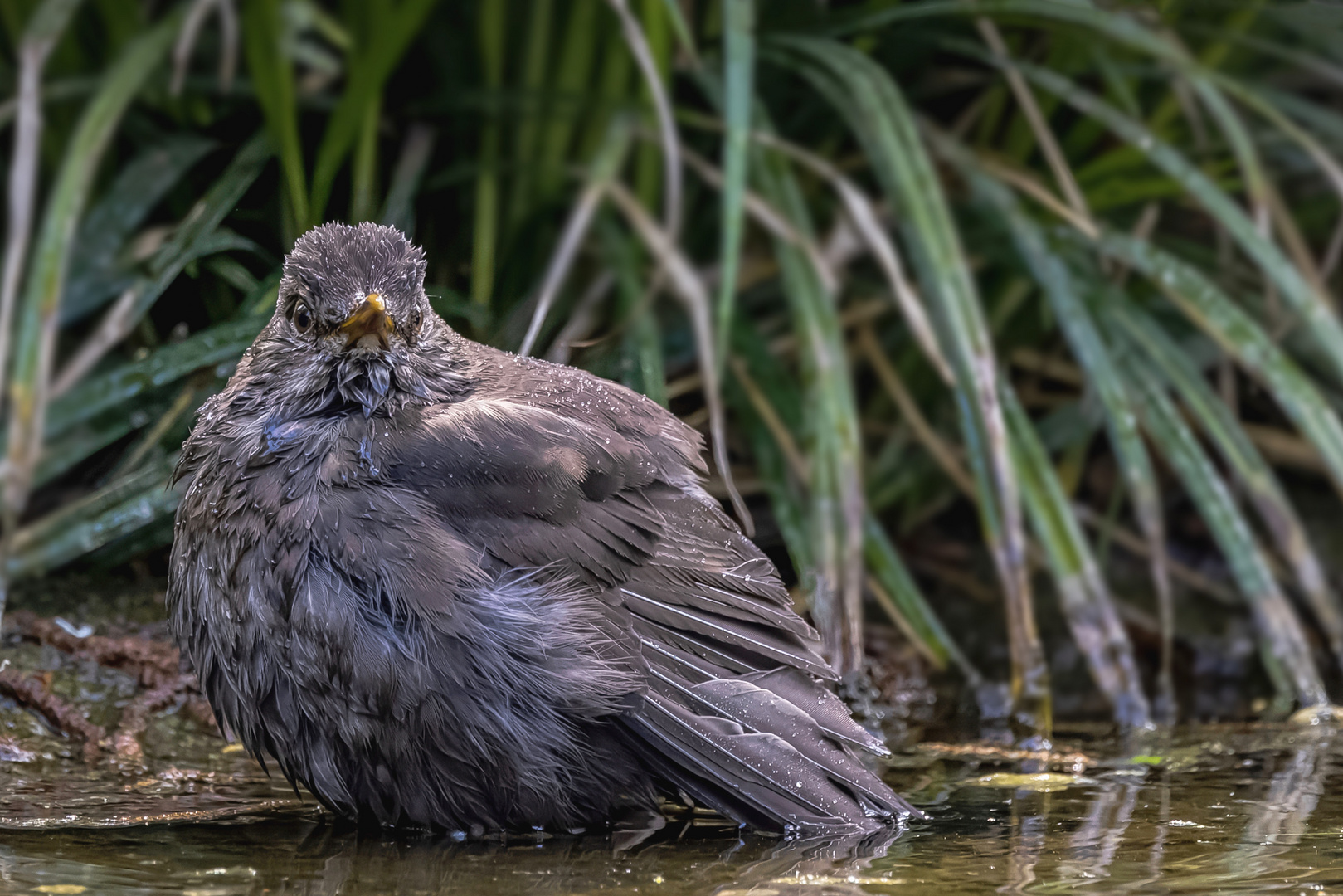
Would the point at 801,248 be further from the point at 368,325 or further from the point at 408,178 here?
the point at 368,325

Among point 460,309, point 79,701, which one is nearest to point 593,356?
point 460,309

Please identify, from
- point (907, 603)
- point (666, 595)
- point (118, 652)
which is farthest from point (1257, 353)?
point (118, 652)

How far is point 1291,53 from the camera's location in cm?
446

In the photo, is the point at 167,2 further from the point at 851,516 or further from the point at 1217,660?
the point at 1217,660

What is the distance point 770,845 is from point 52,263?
2123 millimetres

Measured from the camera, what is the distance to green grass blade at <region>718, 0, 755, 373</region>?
3617mm

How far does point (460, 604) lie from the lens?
2.62 meters

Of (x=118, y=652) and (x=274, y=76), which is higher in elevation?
(x=274, y=76)

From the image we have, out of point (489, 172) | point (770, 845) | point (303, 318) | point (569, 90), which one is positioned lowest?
point (770, 845)

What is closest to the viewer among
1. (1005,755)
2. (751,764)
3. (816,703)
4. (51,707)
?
(751,764)

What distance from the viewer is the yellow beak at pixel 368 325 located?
278 centimetres

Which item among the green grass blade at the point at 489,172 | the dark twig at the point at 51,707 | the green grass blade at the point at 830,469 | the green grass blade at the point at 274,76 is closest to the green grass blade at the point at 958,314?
the green grass blade at the point at 830,469

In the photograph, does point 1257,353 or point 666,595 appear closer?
point 666,595

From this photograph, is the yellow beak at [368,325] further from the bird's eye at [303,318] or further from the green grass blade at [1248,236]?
the green grass blade at [1248,236]
